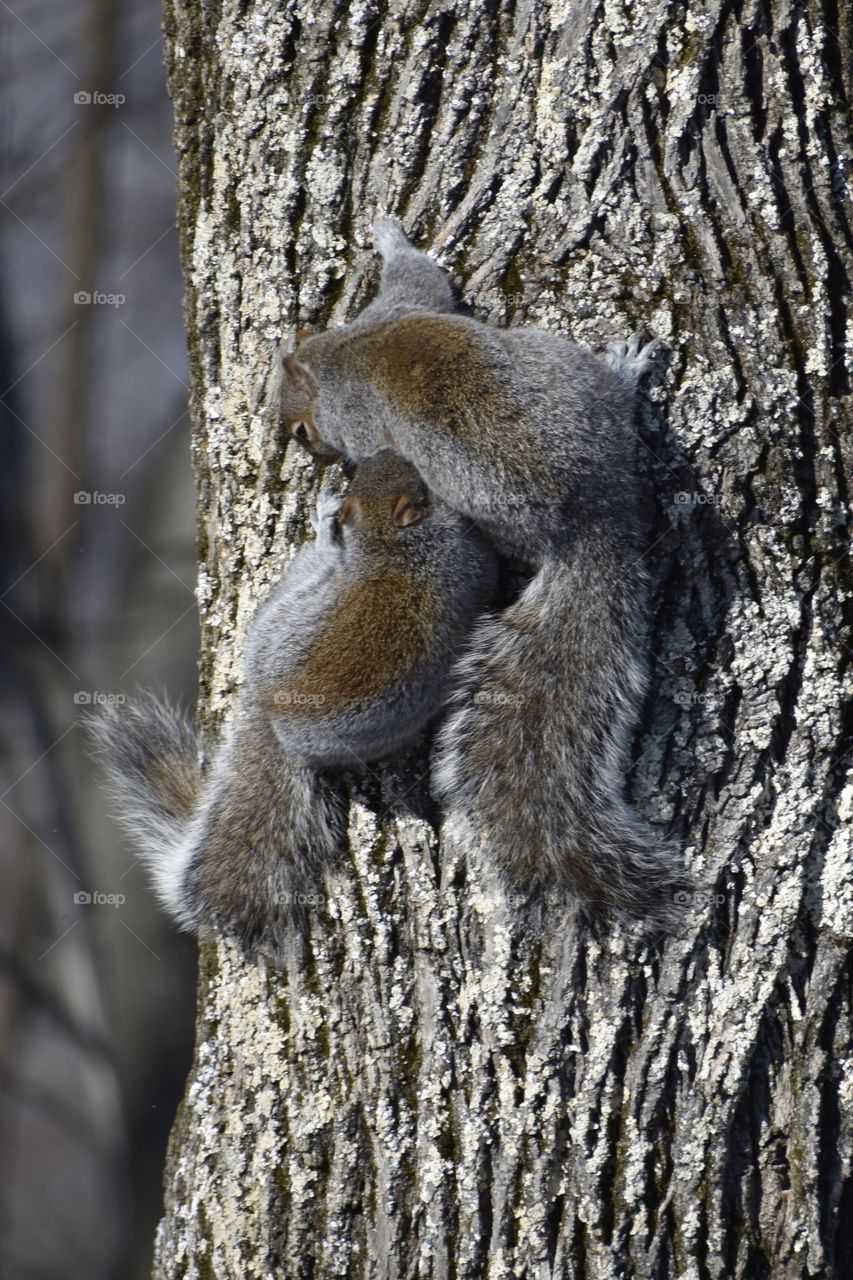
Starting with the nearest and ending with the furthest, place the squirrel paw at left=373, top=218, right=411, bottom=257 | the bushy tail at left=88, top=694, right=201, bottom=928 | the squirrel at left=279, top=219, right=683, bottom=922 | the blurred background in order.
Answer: the squirrel at left=279, top=219, right=683, bottom=922 < the squirrel paw at left=373, top=218, right=411, bottom=257 < the bushy tail at left=88, top=694, right=201, bottom=928 < the blurred background

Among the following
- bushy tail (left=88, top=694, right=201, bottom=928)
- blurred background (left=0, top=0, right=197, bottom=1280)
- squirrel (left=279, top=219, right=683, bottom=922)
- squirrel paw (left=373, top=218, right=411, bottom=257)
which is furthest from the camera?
blurred background (left=0, top=0, right=197, bottom=1280)

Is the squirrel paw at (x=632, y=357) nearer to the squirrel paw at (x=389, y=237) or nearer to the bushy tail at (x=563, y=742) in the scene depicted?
the bushy tail at (x=563, y=742)

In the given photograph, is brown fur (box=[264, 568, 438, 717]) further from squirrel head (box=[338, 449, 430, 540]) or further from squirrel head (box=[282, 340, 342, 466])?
squirrel head (box=[282, 340, 342, 466])

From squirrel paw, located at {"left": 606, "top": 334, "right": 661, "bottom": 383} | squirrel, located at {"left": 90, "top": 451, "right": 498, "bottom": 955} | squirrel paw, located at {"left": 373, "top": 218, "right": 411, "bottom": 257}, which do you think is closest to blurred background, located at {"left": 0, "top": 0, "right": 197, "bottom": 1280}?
squirrel, located at {"left": 90, "top": 451, "right": 498, "bottom": 955}

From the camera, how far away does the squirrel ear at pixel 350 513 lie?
1986 millimetres

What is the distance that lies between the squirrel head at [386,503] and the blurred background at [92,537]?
3388 mm

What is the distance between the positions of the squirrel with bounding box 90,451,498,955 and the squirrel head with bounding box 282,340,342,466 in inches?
2.9

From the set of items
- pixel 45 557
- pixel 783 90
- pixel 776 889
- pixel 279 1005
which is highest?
pixel 45 557

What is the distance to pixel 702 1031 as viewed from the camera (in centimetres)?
183

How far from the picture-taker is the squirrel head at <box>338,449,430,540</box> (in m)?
1.98

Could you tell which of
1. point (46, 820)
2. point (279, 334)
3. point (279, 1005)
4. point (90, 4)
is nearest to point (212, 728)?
point (279, 1005)

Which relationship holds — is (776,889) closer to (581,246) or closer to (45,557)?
(581,246)

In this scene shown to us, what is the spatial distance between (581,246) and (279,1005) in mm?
1372

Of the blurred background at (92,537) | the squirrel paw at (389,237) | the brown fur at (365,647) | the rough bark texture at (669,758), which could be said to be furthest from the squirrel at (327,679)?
the blurred background at (92,537)
